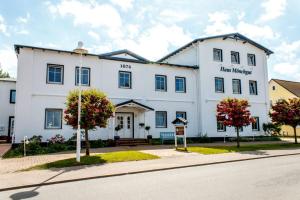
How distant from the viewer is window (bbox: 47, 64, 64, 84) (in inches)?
836

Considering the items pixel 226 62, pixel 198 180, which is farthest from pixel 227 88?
pixel 198 180

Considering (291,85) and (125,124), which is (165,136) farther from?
(291,85)

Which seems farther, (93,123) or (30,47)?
(30,47)

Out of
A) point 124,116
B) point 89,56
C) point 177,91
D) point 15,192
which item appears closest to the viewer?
point 15,192

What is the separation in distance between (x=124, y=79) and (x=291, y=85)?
30511mm

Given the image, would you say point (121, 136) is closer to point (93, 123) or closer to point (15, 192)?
point (93, 123)

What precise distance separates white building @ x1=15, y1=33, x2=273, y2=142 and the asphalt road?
1269cm

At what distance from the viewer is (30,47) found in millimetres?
20375

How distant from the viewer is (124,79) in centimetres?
2394

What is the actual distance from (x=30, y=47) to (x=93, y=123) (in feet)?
32.5

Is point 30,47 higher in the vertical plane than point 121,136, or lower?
higher

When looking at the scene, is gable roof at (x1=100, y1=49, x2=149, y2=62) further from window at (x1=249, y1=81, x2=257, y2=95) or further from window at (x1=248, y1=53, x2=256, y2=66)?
window at (x1=248, y1=53, x2=256, y2=66)

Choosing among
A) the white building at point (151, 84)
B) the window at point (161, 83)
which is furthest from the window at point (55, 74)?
the window at point (161, 83)

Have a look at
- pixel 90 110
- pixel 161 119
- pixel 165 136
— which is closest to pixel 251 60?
pixel 161 119
